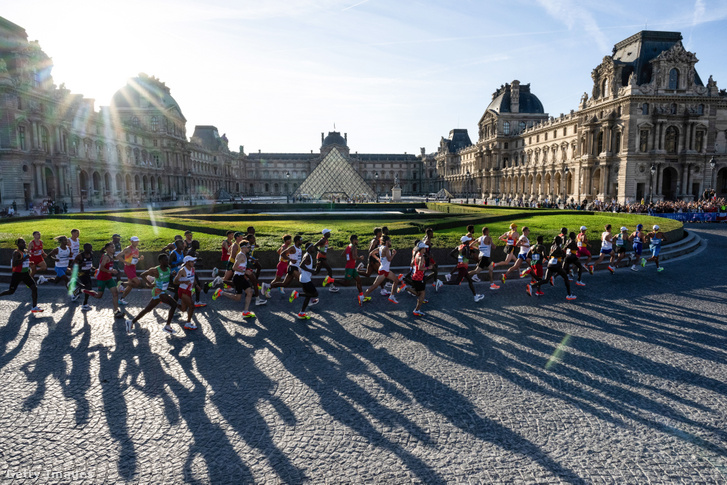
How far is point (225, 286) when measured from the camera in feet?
31.7

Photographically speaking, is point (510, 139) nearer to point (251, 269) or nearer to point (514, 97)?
point (514, 97)

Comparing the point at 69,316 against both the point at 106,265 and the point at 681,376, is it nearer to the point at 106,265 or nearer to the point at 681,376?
the point at 106,265

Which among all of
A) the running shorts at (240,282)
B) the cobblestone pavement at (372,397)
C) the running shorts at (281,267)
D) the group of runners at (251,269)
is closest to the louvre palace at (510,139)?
the group of runners at (251,269)

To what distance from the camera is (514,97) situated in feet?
206

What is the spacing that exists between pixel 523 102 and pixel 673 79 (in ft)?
91.1

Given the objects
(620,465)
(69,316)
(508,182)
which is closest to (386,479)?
(620,465)

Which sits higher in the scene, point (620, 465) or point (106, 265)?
point (106, 265)

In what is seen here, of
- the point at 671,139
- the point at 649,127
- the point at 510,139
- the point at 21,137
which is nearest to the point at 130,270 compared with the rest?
the point at 21,137

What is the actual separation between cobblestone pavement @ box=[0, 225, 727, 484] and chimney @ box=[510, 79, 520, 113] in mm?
60662

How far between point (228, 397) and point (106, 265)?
4366 millimetres

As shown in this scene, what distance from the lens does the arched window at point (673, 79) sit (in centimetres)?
3684

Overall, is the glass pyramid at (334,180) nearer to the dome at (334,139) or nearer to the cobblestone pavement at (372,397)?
the cobblestone pavement at (372,397)

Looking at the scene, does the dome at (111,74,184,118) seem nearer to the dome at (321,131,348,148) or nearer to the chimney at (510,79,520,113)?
the dome at (321,131,348,148)

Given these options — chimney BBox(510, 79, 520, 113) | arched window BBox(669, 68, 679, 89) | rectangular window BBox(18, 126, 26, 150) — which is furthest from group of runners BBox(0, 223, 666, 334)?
chimney BBox(510, 79, 520, 113)
